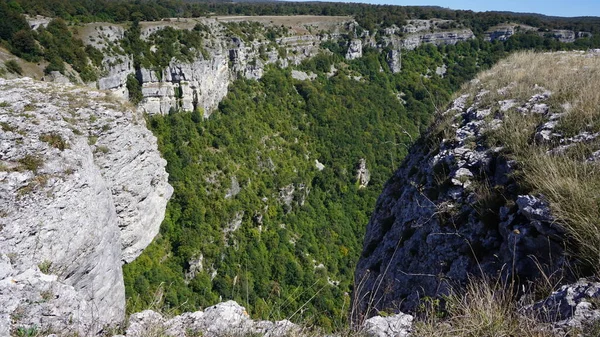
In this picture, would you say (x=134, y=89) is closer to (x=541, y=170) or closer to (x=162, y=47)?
(x=162, y=47)

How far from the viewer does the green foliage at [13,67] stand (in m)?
19.1

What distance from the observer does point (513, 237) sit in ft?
13.5

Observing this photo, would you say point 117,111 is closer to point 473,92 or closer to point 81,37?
point 473,92

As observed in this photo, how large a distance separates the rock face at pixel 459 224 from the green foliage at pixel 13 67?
2070cm

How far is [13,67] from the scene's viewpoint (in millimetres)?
19531

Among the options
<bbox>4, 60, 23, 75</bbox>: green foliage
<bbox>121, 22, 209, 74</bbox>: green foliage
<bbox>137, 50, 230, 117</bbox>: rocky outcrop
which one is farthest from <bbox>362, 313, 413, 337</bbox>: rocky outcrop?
<bbox>121, 22, 209, 74</bbox>: green foliage

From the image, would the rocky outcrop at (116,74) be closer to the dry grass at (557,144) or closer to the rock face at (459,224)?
the rock face at (459,224)

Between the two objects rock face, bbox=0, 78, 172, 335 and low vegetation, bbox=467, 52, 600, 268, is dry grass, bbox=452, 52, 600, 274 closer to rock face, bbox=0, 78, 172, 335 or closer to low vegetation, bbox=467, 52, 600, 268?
low vegetation, bbox=467, 52, 600, 268

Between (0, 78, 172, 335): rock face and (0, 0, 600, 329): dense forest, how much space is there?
6.22 metres

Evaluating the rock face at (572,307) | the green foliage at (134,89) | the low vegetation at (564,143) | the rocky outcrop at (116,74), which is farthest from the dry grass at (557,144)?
the green foliage at (134,89)

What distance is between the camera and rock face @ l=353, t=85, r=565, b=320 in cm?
392

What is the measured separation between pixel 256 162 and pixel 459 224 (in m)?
31.1

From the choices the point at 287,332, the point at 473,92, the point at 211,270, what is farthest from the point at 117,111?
the point at 211,270

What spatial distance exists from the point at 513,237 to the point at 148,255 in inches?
838
